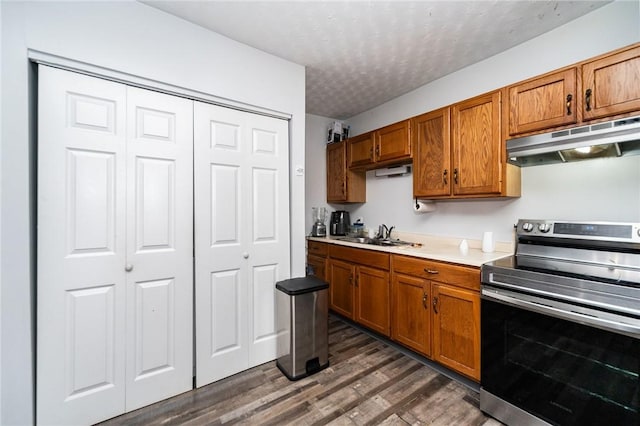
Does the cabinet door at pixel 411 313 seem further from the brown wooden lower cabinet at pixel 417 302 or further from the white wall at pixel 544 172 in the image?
the white wall at pixel 544 172

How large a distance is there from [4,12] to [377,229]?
3.35 metres

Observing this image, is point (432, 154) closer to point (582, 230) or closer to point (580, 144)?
point (580, 144)

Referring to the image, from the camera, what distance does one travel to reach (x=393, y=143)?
2.78m

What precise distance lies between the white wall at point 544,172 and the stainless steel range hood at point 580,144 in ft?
0.29

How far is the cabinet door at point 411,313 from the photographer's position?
2070 mm

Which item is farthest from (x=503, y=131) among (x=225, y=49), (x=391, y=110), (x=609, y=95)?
(x=225, y=49)

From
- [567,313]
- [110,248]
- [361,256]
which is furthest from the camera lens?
[361,256]

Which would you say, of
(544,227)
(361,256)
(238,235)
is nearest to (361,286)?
(361,256)

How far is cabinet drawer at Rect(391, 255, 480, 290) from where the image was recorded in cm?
179

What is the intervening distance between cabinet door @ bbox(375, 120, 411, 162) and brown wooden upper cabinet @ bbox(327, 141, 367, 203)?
550 mm

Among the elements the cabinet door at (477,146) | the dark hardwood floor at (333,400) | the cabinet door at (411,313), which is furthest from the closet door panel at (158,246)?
the cabinet door at (477,146)

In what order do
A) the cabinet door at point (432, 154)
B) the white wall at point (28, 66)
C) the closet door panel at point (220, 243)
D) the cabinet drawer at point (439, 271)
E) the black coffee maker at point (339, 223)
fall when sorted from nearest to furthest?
the white wall at point (28, 66) → the cabinet drawer at point (439, 271) → the closet door panel at point (220, 243) → the cabinet door at point (432, 154) → the black coffee maker at point (339, 223)

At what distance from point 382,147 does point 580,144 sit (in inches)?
64.7

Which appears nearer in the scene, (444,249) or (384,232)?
(444,249)
